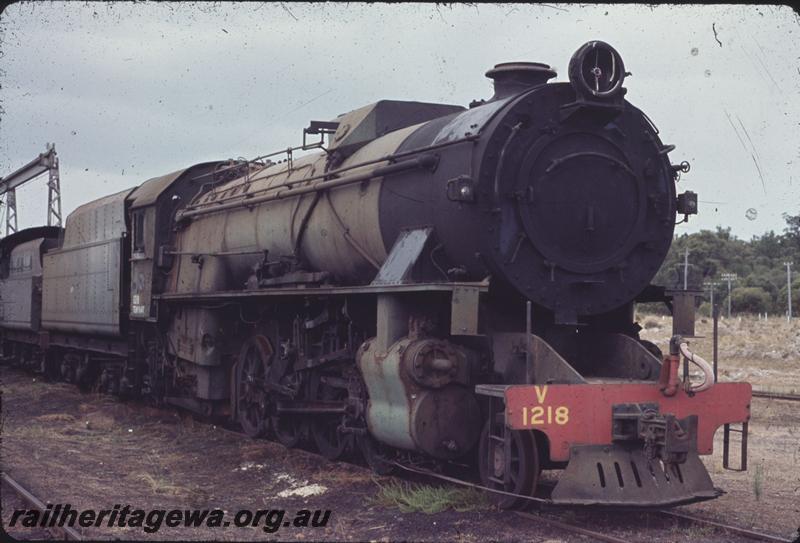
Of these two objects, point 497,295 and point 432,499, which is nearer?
point 432,499

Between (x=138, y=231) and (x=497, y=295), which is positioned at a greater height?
(x=138, y=231)

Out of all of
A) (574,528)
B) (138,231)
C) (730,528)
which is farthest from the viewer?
(138,231)

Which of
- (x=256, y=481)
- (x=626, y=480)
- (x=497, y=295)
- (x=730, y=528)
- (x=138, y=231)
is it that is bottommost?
(x=256, y=481)

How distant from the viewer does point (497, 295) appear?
8258mm

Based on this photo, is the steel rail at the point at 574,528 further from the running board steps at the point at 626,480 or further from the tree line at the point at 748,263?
the tree line at the point at 748,263

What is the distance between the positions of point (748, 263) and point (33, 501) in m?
58.9

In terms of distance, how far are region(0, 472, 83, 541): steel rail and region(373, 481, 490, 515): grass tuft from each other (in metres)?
2.56

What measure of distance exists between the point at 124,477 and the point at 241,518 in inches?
98.6

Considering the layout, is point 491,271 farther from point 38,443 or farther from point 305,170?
point 38,443

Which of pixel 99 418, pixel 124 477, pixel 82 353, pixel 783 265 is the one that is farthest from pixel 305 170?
pixel 783 265

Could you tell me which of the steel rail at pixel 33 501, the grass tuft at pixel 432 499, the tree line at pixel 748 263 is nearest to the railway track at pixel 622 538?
the grass tuft at pixel 432 499

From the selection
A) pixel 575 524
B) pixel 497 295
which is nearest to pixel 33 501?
pixel 497 295

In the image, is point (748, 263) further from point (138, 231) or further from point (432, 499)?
point (432, 499)

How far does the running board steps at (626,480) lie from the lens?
7113 mm
